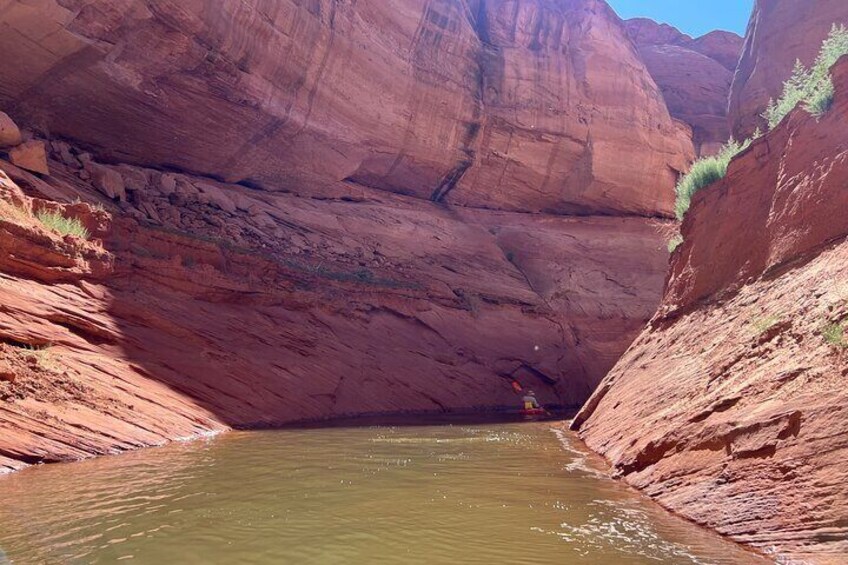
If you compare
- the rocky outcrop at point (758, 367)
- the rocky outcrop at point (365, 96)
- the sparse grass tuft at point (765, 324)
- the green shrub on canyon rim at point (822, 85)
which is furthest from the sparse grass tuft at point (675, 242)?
the rocky outcrop at point (365, 96)

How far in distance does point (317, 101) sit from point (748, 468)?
65.8 ft

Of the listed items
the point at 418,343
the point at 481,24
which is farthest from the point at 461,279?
the point at 481,24

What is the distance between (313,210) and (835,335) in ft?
66.6

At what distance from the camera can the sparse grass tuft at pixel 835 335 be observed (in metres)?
4.93

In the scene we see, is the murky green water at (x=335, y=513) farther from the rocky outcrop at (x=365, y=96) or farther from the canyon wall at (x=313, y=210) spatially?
the rocky outcrop at (x=365, y=96)

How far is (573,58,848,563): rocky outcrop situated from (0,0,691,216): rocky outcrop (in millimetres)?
14300

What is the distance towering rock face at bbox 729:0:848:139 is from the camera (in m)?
13.7

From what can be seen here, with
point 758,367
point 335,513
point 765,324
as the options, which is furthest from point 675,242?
point 335,513

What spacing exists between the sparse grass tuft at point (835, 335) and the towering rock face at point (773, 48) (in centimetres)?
985

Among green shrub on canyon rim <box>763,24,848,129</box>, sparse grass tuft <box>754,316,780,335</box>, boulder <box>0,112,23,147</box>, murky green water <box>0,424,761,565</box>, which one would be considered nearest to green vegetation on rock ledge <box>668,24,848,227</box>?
green shrub on canyon rim <box>763,24,848,129</box>

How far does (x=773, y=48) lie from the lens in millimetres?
15094

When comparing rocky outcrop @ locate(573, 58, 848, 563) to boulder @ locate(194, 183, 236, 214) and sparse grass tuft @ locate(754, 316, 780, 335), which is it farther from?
boulder @ locate(194, 183, 236, 214)

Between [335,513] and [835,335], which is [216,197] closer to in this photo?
[335,513]

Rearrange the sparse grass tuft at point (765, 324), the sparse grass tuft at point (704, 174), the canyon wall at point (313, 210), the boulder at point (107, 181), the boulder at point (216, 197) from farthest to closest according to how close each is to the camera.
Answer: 1. the boulder at point (216, 197)
2. the boulder at point (107, 181)
3. the canyon wall at point (313, 210)
4. the sparse grass tuft at point (704, 174)
5. the sparse grass tuft at point (765, 324)
